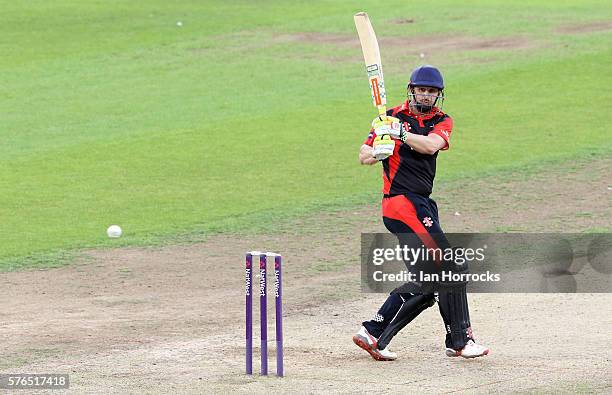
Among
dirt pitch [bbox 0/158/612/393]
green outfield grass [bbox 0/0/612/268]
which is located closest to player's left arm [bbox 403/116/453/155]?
dirt pitch [bbox 0/158/612/393]

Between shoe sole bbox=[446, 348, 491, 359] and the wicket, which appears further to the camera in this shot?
shoe sole bbox=[446, 348, 491, 359]

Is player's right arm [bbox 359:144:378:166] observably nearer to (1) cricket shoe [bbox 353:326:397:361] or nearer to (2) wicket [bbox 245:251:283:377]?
(2) wicket [bbox 245:251:283:377]

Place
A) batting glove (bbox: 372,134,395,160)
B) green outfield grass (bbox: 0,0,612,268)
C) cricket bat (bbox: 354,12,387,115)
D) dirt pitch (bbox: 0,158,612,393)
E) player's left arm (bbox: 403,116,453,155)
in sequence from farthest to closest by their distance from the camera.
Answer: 1. green outfield grass (bbox: 0,0,612,268)
2. cricket bat (bbox: 354,12,387,115)
3. player's left arm (bbox: 403,116,453,155)
4. batting glove (bbox: 372,134,395,160)
5. dirt pitch (bbox: 0,158,612,393)

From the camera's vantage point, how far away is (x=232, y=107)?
2148 cm

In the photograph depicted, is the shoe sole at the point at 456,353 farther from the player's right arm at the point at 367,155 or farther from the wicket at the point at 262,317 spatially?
the player's right arm at the point at 367,155

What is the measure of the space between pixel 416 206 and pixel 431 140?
0.52 metres

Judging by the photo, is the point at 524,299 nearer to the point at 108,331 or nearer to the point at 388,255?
the point at 388,255

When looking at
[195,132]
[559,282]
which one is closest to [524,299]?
[559,282]

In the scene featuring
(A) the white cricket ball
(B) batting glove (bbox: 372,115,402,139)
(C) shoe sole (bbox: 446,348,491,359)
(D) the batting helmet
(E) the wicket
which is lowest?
(C) shoe sole (bbox: 446,348,491,359)

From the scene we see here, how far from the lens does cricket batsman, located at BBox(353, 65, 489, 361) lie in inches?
365

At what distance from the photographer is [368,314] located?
1107 centimetres

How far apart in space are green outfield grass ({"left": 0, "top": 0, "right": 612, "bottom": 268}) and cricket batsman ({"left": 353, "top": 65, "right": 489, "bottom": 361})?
204 inches

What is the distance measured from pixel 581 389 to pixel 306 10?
23684 millimetres

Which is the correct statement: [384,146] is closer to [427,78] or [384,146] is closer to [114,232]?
[427,78]
